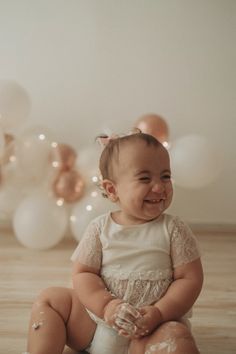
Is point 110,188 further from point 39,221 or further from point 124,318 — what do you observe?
point 39,221

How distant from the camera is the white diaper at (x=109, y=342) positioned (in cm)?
112

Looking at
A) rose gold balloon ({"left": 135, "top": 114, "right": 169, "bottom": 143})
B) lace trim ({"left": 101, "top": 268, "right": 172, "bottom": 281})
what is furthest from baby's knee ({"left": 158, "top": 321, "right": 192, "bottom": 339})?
rose gold balloon ({"left": 135, "top": 114, "right": 169, "bottom": 143})

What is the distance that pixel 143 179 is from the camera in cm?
110

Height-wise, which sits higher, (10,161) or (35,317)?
(10,161)

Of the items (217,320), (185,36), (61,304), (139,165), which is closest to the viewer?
(139,165)

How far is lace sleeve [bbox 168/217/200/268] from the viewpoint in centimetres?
112

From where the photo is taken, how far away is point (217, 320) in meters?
→ 1.47

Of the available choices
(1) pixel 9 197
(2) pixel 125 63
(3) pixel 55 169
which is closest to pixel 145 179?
(3) pixel 55 169

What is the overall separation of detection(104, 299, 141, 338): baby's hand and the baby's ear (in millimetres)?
252

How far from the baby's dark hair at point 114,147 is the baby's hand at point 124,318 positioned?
30 centimetres

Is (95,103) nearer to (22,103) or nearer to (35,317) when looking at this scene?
(22,103)

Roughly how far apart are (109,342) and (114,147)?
447 millimetres

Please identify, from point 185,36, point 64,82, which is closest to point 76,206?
point 64,82

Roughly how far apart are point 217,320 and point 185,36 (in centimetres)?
160
